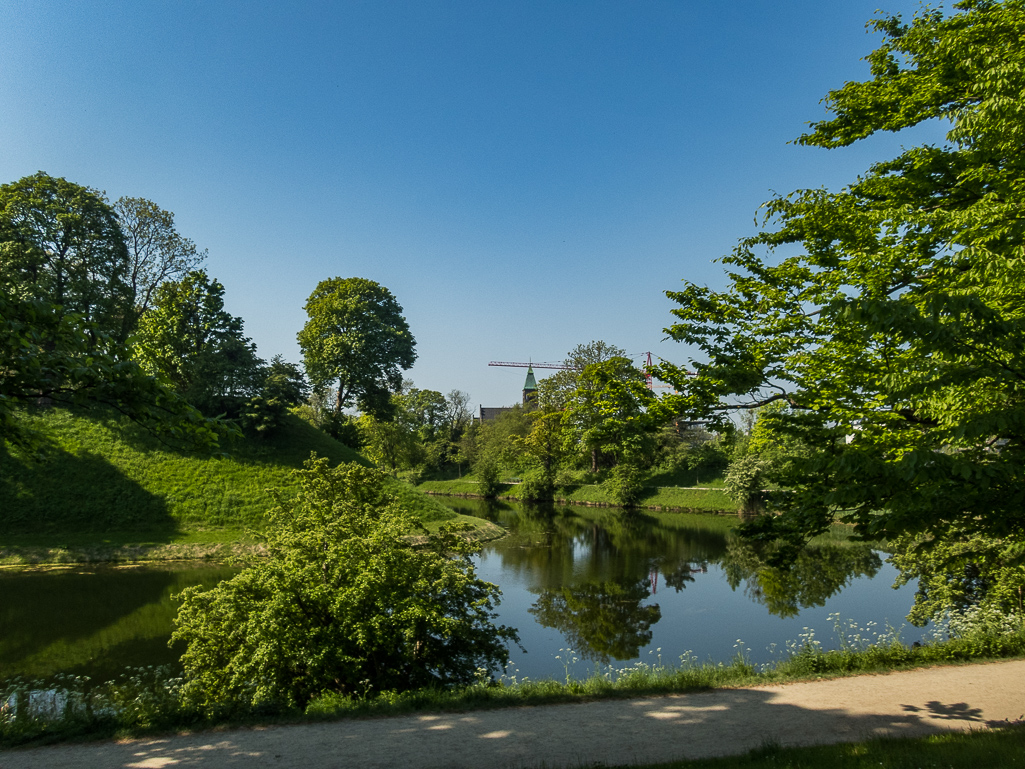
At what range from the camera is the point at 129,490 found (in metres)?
26.7

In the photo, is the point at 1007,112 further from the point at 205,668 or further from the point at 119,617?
the point at 119,617

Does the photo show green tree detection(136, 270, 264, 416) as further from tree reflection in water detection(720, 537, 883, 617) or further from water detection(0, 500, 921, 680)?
tree reflection in water detection(720, 537, 883, 617)

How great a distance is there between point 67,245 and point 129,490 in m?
14.7

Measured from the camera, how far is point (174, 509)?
26484mm

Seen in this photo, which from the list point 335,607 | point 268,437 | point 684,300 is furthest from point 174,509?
point 684,300

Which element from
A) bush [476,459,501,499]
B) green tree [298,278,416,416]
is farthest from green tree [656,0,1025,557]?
bush [476,459,501,499]

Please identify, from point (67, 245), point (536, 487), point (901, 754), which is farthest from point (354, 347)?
point (901, 754)

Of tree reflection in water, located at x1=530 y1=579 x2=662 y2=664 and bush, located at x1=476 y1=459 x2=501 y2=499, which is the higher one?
bush, located at x1=476 y1=459 x2=501 y2=499

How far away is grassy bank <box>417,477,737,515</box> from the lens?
43625mm

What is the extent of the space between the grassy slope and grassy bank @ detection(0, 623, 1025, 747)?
13.9 metres

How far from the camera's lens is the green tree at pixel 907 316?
4.84 m

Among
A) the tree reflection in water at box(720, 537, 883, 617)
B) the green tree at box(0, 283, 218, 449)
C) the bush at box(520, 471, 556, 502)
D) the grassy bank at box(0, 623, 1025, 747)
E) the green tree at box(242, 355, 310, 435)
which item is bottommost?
the tree reflection in water at box(720, 537, 883, 617)

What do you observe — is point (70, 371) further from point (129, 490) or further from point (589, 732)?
point (129, 490)

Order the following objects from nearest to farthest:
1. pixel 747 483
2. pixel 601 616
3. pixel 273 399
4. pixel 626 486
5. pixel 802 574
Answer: pixel 601 616 → pixel 802 574 → pixel 273 399 → pixel 747 483 → pixel 626 486
